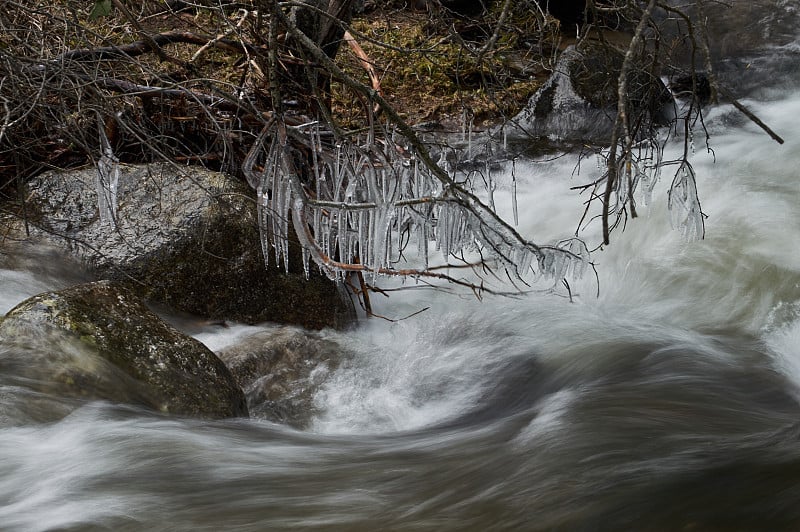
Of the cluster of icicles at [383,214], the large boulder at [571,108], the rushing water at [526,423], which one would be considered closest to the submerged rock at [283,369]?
the rushing water at [526,423]

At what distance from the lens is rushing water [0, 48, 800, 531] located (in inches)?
105

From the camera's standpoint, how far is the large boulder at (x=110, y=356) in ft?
11.3

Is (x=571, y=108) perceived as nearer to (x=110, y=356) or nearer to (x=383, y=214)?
(x=383, y=214)

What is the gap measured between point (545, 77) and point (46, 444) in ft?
22.0

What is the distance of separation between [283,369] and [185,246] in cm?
93

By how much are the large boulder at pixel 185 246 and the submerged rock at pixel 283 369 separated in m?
0.22

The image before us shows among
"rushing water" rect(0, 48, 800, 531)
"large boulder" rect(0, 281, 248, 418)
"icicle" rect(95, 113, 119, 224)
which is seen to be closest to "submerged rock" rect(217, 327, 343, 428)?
"rushing water" rect(0, 48, 800, 531)

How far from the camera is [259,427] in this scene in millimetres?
3717

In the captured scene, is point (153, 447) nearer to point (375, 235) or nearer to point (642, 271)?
point (375, 235)

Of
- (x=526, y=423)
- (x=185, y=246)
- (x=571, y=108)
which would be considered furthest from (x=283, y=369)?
(x=571, y=108)

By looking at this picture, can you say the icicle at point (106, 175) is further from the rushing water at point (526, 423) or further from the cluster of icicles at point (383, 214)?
the rushing water at point (526, 423)

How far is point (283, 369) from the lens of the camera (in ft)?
14.7

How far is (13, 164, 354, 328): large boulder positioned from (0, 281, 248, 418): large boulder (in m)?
0.81

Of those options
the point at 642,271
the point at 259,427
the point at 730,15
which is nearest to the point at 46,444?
the point at 259,427
